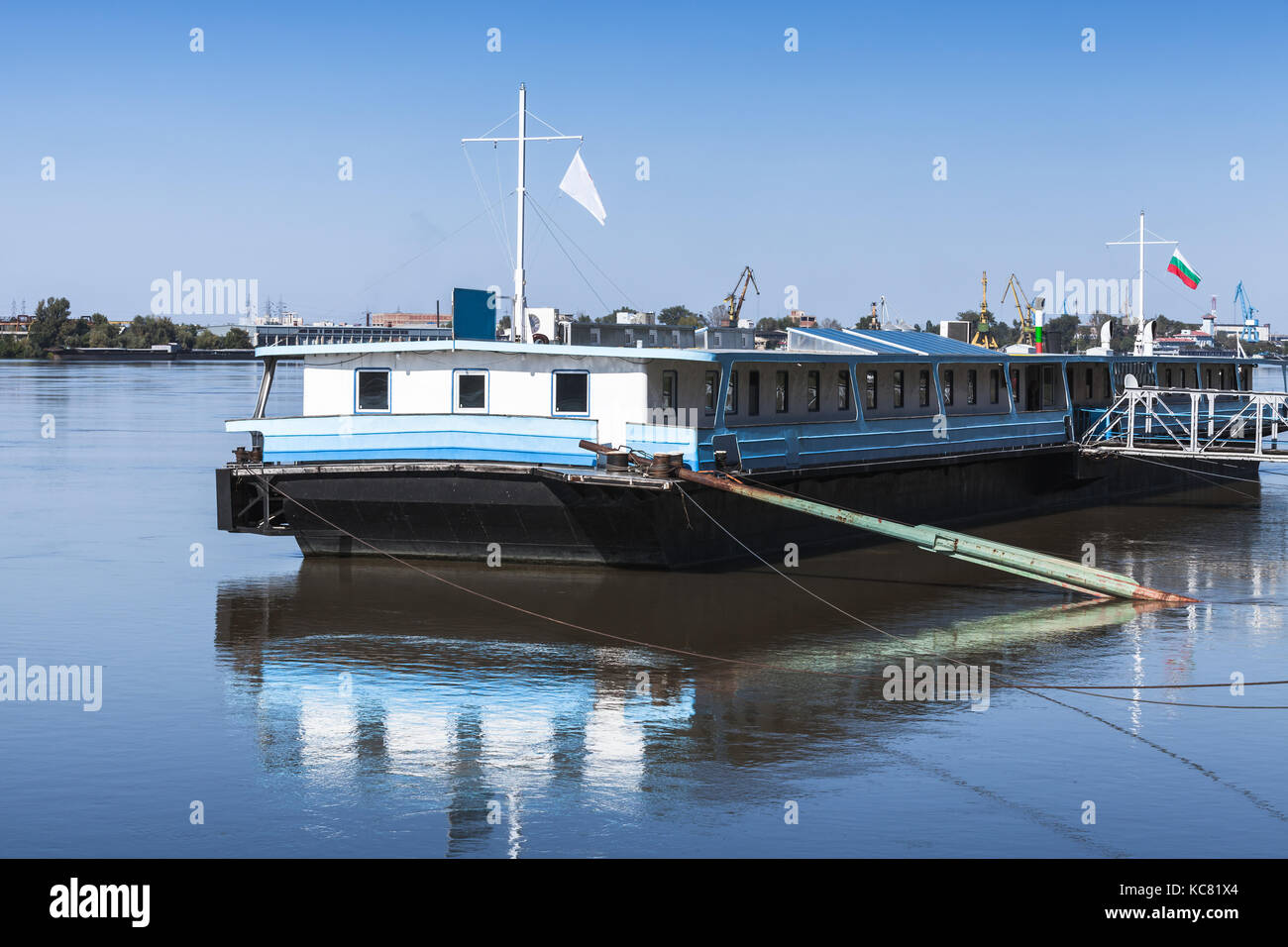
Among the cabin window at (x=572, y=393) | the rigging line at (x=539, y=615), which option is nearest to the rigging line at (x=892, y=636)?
the rigging line at (x=539, y=615)

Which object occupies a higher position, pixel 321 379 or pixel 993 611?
pixel 321 379

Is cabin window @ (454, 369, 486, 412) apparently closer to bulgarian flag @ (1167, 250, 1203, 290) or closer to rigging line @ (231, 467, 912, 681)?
rigging line @ (231, 467, 912, 681)

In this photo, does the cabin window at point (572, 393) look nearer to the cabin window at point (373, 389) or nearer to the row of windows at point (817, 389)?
the row of windows at point (817, 389)

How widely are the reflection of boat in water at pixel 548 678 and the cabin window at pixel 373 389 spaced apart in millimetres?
3156

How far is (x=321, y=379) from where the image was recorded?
28969 mm

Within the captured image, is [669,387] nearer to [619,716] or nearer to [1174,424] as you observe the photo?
[619,716]

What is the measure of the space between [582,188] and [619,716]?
43.3 feet

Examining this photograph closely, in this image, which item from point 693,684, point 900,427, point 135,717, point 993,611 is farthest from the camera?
point 900,427

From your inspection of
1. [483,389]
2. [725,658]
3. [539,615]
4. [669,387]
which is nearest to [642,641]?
[725,658]

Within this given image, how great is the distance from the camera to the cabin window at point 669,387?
28.2 meters
